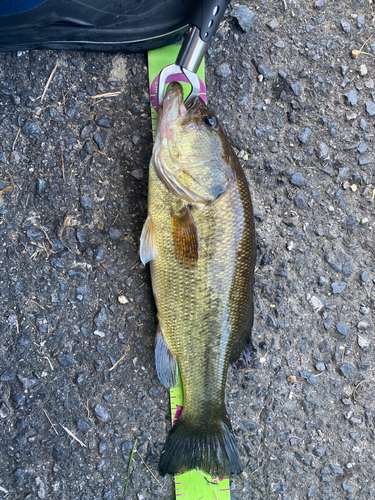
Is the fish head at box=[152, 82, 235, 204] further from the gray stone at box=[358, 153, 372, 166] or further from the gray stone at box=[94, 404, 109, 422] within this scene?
the gray stone at box=[94, 404, 109, 422]

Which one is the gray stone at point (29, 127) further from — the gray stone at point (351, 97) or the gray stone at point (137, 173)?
the gray stone at point (351, 97)

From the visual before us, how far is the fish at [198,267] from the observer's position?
6.78 ft

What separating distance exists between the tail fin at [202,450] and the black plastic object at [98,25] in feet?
7.56

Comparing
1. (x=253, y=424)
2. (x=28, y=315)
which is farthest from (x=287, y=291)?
(x=28, y=315)

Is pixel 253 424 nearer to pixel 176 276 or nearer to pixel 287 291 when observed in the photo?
pixel 287 291

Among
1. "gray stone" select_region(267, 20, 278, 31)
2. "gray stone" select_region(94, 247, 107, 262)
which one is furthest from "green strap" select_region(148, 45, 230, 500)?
"gray stone" select_region(94, 247, 107, 262)

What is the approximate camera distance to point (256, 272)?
8.20ft

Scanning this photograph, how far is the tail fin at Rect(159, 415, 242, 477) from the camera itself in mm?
2270

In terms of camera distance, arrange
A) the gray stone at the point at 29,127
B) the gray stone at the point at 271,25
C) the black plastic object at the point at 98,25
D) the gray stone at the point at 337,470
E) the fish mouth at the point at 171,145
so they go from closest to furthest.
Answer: the black plastic object at the point at 98,25
the fish mouth at the point at 171,145
the gray stone at the point at 29,127
the gray stone at the point at 271,25
the gray stone at the point at 337,470

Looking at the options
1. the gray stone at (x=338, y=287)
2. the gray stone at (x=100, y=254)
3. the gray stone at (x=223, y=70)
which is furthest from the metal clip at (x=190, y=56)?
the gray stone at (x=338, y=287)

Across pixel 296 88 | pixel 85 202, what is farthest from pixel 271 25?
pixel 85 202

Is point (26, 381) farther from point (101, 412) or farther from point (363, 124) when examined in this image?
point (363, 124)

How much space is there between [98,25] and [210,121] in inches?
32.3

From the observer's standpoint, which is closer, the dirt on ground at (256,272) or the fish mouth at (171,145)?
the fish mouth at (171,145)
